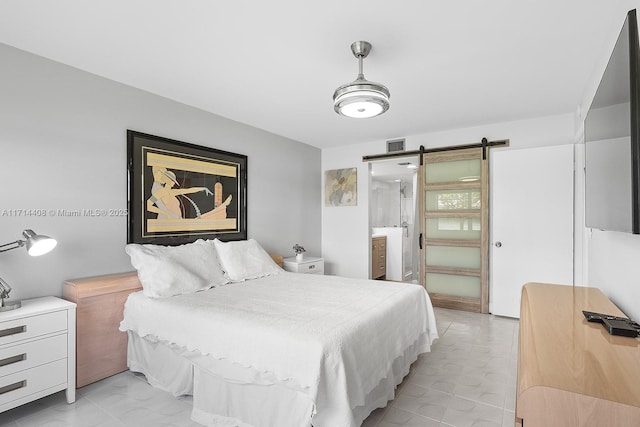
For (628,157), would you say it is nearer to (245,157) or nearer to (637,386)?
(637,386)

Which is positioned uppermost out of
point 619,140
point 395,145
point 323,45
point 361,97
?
point 323,45

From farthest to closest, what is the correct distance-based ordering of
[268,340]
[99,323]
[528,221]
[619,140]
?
[528,221]
[99,323]
[268,340]
[619,140]

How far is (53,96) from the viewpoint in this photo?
263 cm

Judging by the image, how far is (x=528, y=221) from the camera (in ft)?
13.4

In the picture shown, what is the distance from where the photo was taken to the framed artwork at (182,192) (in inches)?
125

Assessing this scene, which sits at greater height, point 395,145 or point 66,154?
point 395,145

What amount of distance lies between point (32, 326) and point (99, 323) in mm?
499

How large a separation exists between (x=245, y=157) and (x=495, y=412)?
366cm

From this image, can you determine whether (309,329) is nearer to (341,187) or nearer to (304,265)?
(304,265)

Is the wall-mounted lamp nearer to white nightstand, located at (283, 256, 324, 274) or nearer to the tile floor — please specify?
the tile floor

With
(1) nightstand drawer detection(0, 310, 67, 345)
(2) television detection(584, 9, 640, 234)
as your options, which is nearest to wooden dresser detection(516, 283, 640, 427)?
(2) television detection(584, 9, 640, 234)

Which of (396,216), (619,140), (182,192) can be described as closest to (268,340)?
(619,140)

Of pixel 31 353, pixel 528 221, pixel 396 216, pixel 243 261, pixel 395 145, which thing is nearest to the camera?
pixel 31 353

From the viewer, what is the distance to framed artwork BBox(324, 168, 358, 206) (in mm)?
5547
